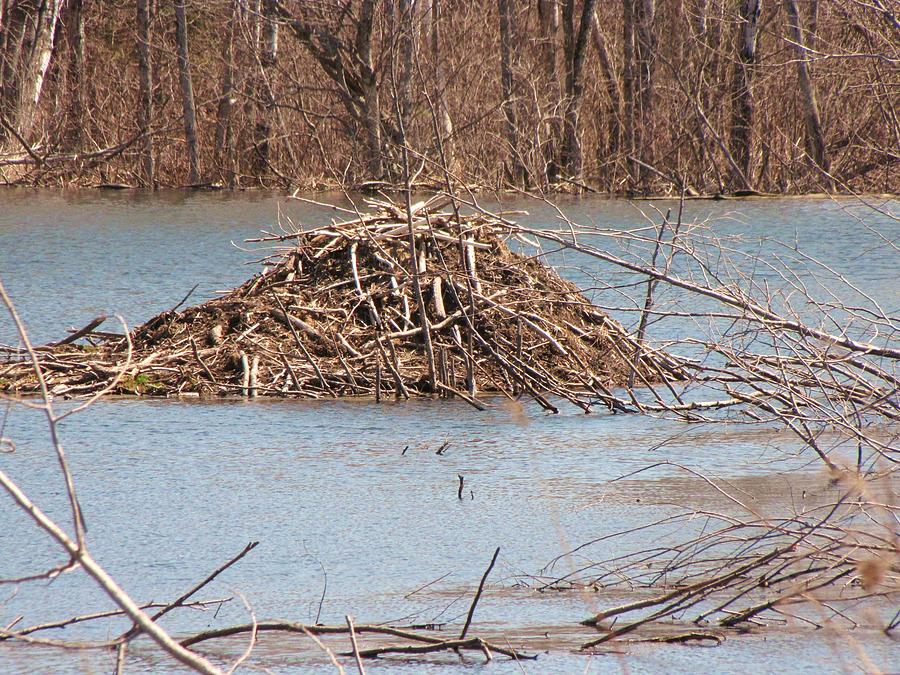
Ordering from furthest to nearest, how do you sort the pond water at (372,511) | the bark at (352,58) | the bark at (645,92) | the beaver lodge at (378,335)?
1. the bark at (645,92)
2. the bark at (352,58)
3. the beaver lodge at (378,335)
4. the pond water at (372,511)

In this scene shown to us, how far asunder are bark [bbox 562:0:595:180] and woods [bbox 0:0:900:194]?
5 cm

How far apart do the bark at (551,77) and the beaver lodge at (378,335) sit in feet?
59.5

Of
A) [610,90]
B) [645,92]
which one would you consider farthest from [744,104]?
[610,90]

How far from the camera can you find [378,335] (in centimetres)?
945

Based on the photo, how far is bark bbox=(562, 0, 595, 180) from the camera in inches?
1152

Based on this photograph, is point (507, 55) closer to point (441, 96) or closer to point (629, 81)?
point (629, 81)

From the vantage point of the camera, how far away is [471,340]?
9.20m

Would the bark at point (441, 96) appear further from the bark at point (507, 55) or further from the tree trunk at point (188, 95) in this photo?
the tree trunk at point (188, 95)

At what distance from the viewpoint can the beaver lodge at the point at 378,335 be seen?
30.2ft

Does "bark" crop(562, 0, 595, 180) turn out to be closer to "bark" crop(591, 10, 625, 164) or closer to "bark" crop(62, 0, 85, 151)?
"bark" crop(591, 10, 625, 164)

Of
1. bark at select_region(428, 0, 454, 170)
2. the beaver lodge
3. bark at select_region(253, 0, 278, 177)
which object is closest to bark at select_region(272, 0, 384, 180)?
bark at select_region(428, 0, 454, 170)

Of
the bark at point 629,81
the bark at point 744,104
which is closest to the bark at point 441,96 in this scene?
the bark at point 629,81

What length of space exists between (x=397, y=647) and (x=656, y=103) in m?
26.9

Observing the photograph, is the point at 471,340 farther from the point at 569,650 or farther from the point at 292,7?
the point at 292,7
